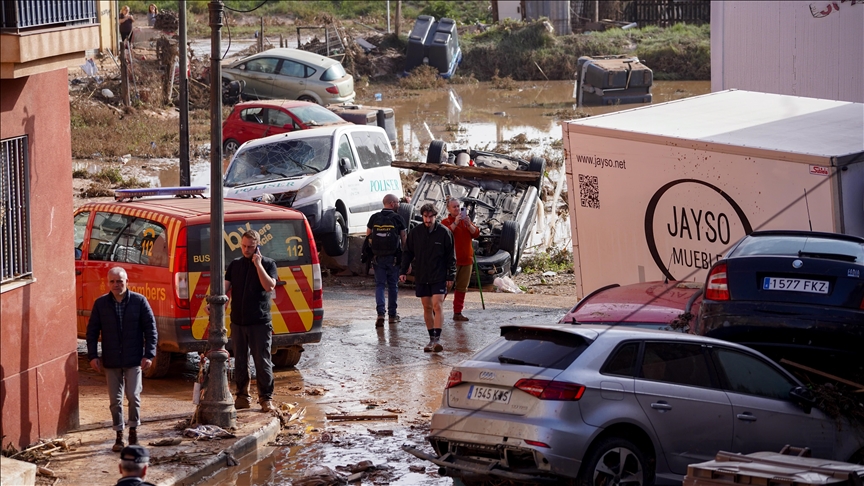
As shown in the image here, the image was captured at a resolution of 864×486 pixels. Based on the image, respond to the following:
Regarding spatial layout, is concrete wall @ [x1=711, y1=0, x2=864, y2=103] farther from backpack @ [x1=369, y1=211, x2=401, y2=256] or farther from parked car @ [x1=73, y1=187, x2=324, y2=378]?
parked car @ [x1=73, y1=187, x2=324, y2=378]

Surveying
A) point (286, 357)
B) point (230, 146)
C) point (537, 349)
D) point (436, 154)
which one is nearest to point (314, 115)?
point (230, 146)

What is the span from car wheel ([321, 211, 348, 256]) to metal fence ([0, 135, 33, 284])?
9098mm

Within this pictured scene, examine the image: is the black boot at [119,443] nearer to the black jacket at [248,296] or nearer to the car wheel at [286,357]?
the black jacket at [248,296]

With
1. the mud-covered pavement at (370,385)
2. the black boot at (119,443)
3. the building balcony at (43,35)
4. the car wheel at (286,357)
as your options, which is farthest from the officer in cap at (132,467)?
the car wheel at (286,357)

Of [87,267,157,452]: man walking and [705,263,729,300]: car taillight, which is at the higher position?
[705,263,729,300]: car taillight

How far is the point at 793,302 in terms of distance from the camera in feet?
28.5

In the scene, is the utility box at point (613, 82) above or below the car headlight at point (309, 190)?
above

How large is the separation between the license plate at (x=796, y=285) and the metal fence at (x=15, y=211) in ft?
19.7

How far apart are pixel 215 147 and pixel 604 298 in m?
3.94

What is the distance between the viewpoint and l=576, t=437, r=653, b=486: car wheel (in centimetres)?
725

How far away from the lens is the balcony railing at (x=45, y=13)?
8.52 metres

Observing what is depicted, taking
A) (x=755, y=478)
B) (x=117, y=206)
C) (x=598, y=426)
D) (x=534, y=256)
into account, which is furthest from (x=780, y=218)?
(x=534, y=256)

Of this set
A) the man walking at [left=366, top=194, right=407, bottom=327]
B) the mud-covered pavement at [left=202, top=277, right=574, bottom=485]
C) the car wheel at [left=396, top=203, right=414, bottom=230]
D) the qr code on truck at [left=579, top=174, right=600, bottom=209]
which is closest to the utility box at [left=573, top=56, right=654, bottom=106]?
the car wheel at [left=396, top=203, right=414, bottom=230]

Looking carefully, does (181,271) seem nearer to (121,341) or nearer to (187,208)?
(187,208)
